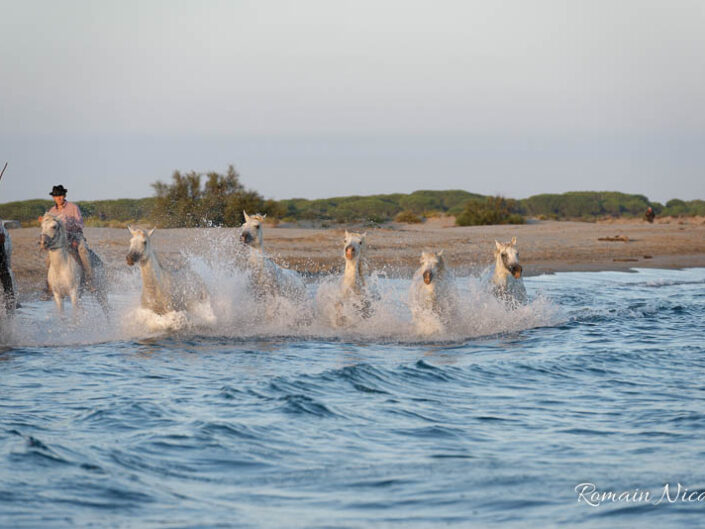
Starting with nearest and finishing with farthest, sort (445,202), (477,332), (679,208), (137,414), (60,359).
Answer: (137,414)
(60,359)
(477,332)
(679,208)
(445,202)

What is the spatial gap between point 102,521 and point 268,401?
2.99 m

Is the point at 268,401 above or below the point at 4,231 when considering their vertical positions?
below

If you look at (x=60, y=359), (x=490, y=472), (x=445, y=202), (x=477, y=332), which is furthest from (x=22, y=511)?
(x=445, y=202)

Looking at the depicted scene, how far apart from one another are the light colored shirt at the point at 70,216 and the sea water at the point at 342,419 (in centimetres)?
124

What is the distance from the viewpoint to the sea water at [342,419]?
5.74m

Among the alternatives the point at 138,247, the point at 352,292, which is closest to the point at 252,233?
the point at 352,292

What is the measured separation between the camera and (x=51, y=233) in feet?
40.2

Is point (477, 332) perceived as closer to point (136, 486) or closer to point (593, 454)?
point (593, 454)

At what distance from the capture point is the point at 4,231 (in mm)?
11484

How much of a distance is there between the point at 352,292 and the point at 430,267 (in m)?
1.28

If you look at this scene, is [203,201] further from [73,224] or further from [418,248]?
[73,224]

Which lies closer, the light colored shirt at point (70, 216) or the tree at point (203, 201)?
the light colored shirt at point (70, 216)

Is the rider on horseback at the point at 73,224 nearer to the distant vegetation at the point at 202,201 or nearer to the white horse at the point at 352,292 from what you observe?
the white horse at the point at 352,292

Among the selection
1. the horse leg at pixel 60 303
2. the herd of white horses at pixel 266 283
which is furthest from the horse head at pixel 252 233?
the horse leg at pixel 60 303
